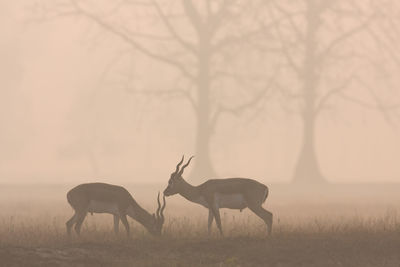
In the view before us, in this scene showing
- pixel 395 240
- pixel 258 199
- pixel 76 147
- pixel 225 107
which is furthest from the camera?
pixel 76 147

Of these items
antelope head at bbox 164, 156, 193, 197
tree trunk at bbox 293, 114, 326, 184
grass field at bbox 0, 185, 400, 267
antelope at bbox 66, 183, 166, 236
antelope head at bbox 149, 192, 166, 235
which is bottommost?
grass field at bbox 0, 185, 400, 267

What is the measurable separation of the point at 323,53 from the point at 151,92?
9914mm

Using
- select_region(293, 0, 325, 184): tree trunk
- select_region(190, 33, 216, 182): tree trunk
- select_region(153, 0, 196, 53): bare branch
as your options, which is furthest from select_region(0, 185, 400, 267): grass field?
select_region(293, 0, 325, 184): tree trunk

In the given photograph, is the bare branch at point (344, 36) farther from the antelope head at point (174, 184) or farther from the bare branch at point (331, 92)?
the antelope head at point (174, 184)

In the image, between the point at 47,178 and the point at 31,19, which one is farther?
the point at 47,178

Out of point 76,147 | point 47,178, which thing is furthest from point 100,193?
point 47,178

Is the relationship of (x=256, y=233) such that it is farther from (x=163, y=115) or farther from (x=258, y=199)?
(x=163, y=115)

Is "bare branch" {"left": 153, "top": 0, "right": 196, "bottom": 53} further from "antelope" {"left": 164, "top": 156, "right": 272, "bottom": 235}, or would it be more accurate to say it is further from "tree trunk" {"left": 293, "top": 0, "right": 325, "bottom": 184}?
"antelope" {"left": 164, "top": 156, "right": 272, "bottom": 235}

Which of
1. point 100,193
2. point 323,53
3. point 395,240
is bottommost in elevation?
Result: point 395,240

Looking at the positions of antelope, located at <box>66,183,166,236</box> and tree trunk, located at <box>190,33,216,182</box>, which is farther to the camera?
tree trunk, located at <box>190,33,216,182</box>

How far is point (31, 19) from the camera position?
4412 centimetres

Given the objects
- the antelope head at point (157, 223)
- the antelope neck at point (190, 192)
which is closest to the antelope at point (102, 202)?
the antelope head at point (157, 223)

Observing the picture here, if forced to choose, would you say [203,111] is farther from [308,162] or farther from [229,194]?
[229,194]

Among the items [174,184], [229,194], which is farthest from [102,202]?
[229,194]
